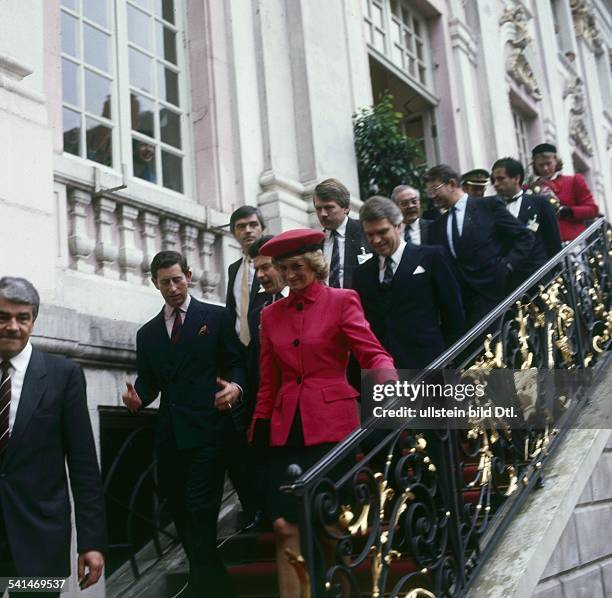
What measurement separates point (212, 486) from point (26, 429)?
1512 mm

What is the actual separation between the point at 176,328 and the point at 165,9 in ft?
13.2

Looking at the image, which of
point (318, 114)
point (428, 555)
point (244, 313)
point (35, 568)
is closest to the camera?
point (35, 568)

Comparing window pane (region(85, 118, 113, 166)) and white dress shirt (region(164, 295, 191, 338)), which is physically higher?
window pane (region(85, 118, 113, 166))

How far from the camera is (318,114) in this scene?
28.1 feet

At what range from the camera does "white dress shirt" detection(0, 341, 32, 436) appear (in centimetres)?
337

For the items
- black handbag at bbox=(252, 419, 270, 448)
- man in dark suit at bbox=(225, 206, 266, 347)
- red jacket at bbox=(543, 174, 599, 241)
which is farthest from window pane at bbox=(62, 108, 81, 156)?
red jacket at bbox=(543, 174, 599, 241)

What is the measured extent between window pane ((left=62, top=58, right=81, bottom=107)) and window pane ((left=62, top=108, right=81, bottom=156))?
118 millimetres

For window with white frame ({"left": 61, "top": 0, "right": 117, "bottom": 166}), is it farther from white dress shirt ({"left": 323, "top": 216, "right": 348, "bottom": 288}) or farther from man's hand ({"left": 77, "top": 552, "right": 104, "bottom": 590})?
man's hand ({"left": 77, "top": 552, "right": 104, "bottom": 590})

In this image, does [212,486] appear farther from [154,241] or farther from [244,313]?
[154,241]

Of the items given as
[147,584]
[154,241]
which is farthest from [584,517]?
[154,241]

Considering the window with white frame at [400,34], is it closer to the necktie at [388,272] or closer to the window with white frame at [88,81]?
the window with white frame at [88,81]

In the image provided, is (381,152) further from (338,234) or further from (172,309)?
(172,309)

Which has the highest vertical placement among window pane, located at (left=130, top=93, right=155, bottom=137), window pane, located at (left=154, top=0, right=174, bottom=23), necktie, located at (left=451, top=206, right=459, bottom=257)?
window pane, located at (left=154, top=0, right=174, bottom=23)

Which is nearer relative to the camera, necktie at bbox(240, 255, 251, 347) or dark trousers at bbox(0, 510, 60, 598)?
dark trousers at bbox(0, 510, 60, 598)
